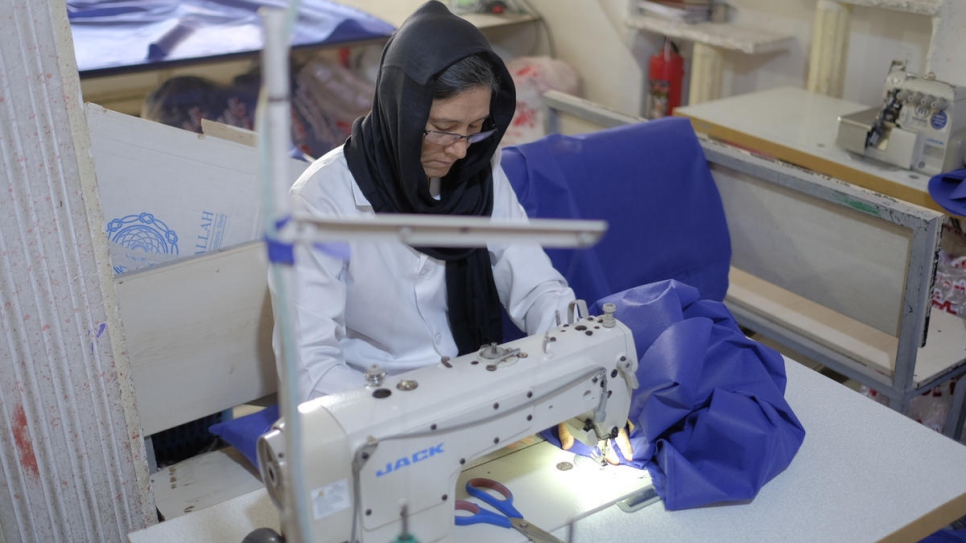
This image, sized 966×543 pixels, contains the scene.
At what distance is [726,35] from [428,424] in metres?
2.74

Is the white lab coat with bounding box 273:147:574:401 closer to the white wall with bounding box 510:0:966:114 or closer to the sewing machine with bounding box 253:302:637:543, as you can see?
the sewing machine with bounding box 253:302:637:543

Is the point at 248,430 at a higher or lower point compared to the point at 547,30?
lower

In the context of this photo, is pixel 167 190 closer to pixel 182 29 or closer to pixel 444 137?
pixel 444 137

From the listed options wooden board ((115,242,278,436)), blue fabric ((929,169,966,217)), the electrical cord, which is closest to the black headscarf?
wooden board ((115,242,278,436))

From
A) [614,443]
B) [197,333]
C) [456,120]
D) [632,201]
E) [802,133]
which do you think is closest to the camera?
[614,443]

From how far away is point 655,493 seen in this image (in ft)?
3.99

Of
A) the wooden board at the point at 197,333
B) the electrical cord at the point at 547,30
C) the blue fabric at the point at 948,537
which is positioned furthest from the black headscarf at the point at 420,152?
the electrical cord at the point at 547,30

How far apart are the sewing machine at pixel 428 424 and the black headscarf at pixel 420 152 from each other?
1.35 ft

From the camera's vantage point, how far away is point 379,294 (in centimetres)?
152

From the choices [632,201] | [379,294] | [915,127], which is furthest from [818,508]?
[915,127]

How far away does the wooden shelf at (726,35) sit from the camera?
128 inches

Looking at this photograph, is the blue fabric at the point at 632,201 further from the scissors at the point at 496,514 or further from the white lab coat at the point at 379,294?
the scissors at the point at 496,514

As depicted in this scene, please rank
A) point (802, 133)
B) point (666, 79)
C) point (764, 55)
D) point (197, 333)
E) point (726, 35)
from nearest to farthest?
point (197, 333) → point (802, 133) → point (726, 35) → point (764, 55) → point (666, 79)

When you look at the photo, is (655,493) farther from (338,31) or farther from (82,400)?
(338,31)
